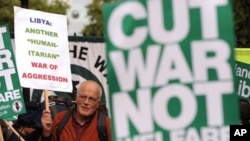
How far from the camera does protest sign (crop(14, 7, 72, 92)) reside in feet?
23.7

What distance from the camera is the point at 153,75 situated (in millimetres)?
3582

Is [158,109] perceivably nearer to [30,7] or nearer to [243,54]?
[243,54]

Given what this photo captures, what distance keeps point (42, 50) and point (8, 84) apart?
0.41 m

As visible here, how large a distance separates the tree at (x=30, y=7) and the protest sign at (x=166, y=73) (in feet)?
75.8

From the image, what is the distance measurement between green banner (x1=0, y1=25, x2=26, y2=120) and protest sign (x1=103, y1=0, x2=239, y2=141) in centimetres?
371

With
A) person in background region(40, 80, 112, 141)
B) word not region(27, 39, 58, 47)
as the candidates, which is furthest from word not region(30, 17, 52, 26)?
person in background region(40, 80, 112, 141)

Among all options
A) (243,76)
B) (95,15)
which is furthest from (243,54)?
(95,15)

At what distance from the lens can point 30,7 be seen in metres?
33.3

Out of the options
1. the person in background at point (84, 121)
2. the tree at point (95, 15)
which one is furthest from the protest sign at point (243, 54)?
the tree at point (95, 15)

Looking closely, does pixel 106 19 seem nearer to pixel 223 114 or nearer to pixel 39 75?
pixel 223 114

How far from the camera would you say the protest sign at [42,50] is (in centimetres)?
723

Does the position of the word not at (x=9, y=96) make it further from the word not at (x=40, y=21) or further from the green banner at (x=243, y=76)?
the green banner at (x=243, y=76)

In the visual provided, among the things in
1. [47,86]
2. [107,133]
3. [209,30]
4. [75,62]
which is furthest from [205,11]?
[75,62]

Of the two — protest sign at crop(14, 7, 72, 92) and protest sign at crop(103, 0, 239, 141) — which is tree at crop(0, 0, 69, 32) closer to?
protest sign at crop(14, 7, 72, 92)
